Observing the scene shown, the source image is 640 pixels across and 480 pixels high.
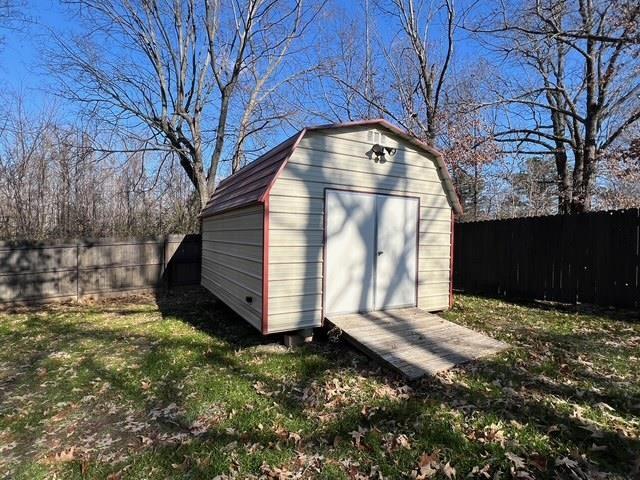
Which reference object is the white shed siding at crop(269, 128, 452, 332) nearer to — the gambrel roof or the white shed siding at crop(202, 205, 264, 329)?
the gambrel roof

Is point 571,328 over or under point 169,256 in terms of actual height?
under

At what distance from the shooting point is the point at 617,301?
6.99 meters

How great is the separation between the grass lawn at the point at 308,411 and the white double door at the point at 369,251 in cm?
98

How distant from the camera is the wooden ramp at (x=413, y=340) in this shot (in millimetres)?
4277

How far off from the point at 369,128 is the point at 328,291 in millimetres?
2739

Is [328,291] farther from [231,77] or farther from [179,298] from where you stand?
[231,77]

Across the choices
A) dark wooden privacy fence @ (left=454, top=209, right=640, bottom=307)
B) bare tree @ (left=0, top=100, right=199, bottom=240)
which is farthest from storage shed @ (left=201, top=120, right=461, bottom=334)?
bare tree @ (left=0, top=100, right=199, bottom=240)

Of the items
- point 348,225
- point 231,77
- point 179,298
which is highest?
point 231,77

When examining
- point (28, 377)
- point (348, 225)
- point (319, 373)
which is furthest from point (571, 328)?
point (28, 377)

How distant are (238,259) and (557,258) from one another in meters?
6.93

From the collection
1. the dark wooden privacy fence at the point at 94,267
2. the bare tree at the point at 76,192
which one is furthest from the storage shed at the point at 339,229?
the bare tree at the point at 76,192

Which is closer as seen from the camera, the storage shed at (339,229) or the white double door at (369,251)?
the storage shed at (339,229)

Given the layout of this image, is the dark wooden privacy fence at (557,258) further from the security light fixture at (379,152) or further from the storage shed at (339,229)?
the security light fixture at (379,152)

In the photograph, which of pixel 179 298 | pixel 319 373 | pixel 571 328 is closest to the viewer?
pixel 319 373
